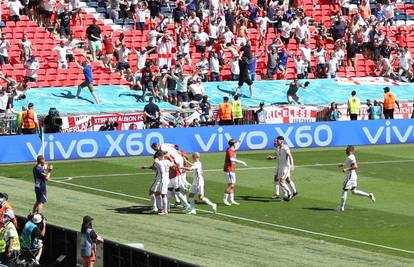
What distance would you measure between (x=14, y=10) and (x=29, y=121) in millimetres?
9661

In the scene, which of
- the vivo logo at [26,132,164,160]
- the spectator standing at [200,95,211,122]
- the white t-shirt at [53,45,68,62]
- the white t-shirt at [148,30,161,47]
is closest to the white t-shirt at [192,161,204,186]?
the vivo logo at [26,132,164,160]

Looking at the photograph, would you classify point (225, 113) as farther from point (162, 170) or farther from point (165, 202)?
point (162, 170)

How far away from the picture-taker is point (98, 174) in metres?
47.7

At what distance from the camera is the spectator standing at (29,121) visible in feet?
168

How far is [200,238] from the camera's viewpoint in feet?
112

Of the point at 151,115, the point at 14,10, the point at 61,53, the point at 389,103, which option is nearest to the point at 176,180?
the point at 151,115

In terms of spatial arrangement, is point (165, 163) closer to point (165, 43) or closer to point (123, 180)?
point (123, 180)

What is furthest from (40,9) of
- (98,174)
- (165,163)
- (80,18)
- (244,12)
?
(165,163)

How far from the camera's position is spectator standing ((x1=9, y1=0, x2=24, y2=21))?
59241 millimetres

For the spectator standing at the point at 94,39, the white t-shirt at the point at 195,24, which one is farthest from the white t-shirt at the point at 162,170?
the white t-shirt at the point at 195,24

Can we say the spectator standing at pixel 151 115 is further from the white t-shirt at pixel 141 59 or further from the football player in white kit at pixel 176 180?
the football player in white kit at pixel 176 180

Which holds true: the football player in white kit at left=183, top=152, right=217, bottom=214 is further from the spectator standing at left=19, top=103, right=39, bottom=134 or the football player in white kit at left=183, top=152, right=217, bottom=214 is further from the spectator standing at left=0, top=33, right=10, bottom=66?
the spectator standing at left=0, top=33, right=10, bottom=66

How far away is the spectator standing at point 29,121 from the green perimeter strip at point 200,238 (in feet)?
32.9

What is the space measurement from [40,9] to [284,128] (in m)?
13.2
